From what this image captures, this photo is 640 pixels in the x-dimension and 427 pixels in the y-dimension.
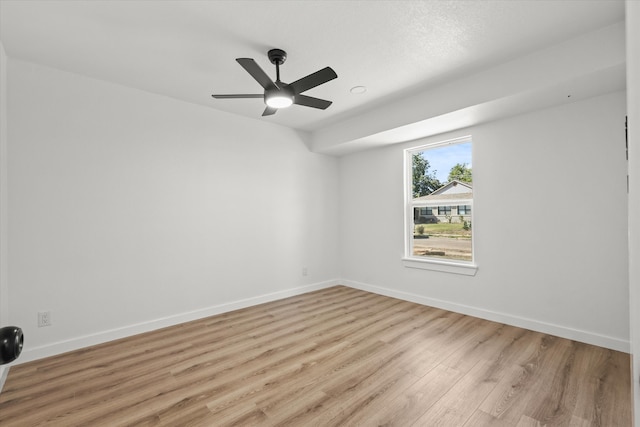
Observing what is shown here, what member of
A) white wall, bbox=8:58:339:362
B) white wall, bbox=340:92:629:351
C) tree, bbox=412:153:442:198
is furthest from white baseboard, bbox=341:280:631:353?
white wall, bbox=8:58:339:362

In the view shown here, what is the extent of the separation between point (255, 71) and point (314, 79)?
1.50 feet

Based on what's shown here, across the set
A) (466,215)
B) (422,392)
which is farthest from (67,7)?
(466,215)

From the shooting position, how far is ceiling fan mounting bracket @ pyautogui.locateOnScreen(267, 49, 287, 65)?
2.56 meters

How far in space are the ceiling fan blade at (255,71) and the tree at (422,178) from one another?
8.79 feet

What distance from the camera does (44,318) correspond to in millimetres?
2750

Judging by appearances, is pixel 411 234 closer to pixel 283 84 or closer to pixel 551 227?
pixel 551 227

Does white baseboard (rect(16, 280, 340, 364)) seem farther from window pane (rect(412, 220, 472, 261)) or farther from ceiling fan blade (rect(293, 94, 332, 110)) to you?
ceiling fan blade (rect(293, 94, 332, 110))

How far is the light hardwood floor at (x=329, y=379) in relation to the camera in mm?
1908

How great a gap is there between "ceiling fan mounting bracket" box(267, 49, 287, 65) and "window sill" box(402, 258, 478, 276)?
3083 mm

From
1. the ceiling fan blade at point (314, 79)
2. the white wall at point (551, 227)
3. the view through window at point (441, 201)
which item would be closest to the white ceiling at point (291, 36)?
the ceiling fan blade at point (314, 79)

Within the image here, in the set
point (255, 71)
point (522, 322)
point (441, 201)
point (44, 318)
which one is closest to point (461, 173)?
point (441, 201)

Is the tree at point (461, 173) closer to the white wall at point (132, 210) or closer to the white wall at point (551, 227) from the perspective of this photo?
the white wall at point (551, 227)

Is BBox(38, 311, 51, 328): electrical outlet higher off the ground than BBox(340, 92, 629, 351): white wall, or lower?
lower

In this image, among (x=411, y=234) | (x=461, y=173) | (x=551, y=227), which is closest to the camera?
(x=551, y=227)
